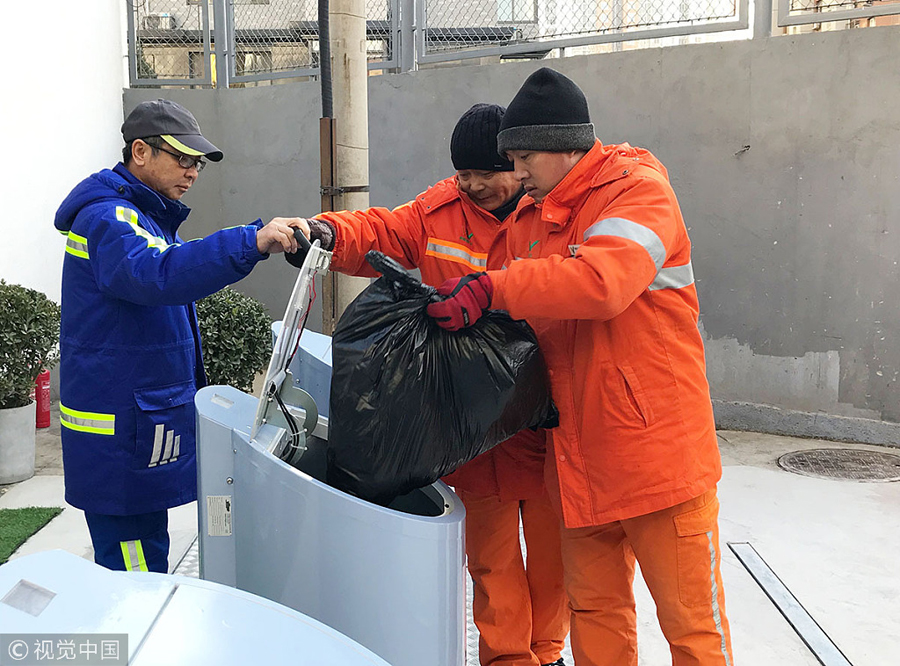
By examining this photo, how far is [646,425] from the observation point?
201cm

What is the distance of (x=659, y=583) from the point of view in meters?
2.04

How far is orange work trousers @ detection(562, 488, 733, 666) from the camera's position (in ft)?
6.63

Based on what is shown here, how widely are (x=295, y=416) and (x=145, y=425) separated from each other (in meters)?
0.43

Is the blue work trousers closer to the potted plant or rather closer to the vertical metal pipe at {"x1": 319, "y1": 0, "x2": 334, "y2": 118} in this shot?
the vertical metal pipe at {"x1": 319, "y1": 0, "x2": 334, "y2": 118}

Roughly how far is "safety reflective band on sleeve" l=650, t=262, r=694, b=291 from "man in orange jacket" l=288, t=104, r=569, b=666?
0.63m

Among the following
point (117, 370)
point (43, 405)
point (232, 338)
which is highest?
point (117, 370)

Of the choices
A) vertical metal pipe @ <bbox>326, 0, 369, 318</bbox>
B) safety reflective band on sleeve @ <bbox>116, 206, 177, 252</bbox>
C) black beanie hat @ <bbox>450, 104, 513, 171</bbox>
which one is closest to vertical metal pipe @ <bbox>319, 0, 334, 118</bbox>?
vertical metal pipe @ <bbox>326, 0, 369, 318</bbox>

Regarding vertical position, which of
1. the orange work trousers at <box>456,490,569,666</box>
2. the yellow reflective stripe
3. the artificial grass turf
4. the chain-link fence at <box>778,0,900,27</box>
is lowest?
the artificial grass turf

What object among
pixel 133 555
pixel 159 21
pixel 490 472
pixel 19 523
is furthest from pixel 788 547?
pixel 159 21

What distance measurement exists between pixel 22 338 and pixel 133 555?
2.54m

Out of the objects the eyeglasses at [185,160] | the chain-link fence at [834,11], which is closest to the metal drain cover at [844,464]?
the chain-link fence at [834,11]

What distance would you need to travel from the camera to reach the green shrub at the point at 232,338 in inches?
188

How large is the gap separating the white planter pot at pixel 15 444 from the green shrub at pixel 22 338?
10 centimetres

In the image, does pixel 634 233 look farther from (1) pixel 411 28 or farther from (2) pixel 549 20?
(1) pixel 411 28
